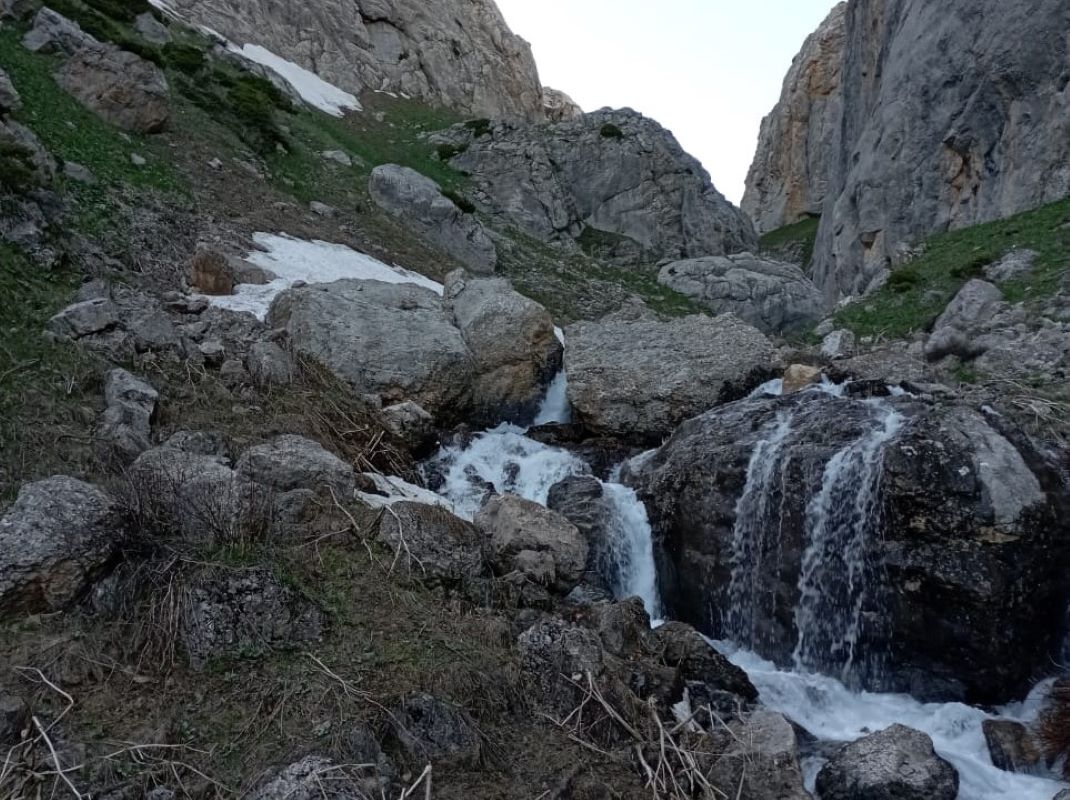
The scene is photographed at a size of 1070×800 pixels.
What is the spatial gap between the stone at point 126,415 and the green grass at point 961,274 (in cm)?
1257

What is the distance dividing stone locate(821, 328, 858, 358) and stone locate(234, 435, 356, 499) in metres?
9.68

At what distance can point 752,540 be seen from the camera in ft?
31.4

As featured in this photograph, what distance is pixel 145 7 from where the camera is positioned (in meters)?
29.5

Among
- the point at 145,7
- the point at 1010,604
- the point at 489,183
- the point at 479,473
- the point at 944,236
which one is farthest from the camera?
the point at 489,183

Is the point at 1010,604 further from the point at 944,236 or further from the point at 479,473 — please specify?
the point at 944,236

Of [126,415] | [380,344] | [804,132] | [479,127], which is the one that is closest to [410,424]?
[380,344]

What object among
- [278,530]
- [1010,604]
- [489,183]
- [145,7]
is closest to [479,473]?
[278,530]

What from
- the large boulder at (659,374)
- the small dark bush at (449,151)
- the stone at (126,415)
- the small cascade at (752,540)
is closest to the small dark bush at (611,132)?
the small dark bush at (449,151)

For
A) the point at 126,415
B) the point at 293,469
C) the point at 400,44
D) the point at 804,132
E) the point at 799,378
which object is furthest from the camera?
the point at 804,132

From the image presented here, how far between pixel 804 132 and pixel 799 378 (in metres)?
56.1

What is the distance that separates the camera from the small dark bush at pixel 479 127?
115 feet

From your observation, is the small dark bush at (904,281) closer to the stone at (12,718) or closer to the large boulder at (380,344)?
the large boulder at (380,344)

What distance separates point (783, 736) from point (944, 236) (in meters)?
17.5

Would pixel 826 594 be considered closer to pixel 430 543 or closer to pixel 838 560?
pixel 838 560
